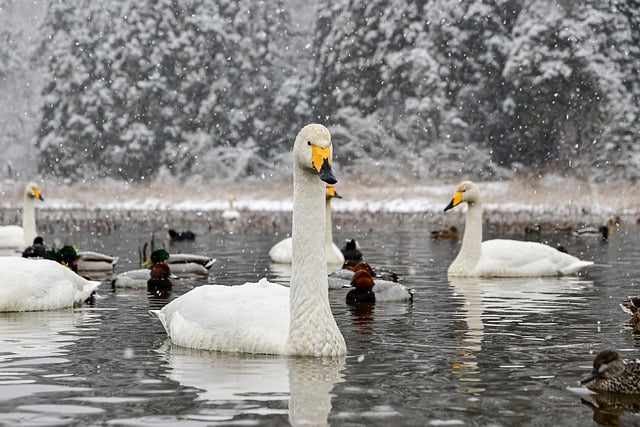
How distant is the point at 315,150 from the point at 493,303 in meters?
8.13

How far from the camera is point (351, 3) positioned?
106312 millimetres

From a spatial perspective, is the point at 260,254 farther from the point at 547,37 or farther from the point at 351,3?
the point at 351,3

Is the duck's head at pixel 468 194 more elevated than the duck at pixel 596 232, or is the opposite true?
the duck's head at pixel 468 194

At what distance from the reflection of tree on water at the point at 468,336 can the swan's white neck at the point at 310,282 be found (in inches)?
49.0

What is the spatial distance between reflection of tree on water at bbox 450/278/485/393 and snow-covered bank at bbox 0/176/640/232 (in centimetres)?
3846

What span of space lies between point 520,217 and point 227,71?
57.7 meters

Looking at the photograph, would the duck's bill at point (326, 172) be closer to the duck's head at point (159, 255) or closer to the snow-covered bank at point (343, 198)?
the duck's head at point (159, 255)

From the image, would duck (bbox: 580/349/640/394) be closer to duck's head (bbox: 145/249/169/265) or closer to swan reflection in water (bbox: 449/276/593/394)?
swan reflection in water (bbox: 449/276/593/394)

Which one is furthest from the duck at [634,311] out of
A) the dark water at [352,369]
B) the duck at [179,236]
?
the duck at [179,236]

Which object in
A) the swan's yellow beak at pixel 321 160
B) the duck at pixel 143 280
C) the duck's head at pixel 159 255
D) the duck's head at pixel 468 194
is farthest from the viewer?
the duck's head at pixel 468 194

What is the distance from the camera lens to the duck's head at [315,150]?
38.9ft

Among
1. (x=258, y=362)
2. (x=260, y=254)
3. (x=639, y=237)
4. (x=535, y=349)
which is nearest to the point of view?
(x=258, y=362)

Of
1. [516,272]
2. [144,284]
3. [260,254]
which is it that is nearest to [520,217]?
[260,254]

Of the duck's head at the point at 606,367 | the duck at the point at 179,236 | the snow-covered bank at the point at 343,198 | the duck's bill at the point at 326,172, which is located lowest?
the duck's head at the point at 606,367
